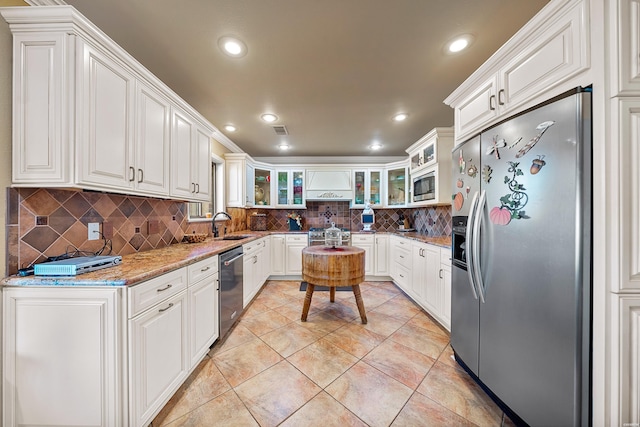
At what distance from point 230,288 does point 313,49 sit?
226cm

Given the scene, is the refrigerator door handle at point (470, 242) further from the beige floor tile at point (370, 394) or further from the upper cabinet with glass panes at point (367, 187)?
the upper cabinet with glass panes at point (367, 187)

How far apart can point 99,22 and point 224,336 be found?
103 inches

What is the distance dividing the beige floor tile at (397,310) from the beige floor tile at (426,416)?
1163 millimetres

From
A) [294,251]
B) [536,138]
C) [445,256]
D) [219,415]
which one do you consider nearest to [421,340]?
[445,256]

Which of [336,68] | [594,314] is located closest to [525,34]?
[336,68]

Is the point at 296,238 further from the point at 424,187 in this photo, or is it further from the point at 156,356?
the point at 156,356

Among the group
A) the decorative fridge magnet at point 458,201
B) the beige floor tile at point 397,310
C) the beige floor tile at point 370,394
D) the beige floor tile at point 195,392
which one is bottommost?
the beige floor tile at point 397,310

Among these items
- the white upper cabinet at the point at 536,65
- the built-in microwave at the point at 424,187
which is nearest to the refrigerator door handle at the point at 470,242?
the white upper cabinet at the point at 536,65

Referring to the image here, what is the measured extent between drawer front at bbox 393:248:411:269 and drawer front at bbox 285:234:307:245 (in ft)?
5.25

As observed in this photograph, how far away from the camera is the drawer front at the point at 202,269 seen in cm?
159

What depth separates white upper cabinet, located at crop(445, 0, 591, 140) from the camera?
0.98m

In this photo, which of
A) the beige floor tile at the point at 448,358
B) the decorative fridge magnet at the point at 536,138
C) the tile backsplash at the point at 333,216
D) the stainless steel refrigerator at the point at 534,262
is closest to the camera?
the stainless steel refrigerator at the point at 534,262

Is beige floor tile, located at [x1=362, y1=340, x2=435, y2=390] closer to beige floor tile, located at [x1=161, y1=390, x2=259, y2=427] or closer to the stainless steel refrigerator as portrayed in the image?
the stainless steel refrigerator

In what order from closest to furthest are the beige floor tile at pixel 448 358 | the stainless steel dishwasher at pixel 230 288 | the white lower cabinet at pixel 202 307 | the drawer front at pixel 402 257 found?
the white lower cabinet at pixel 202 307, the beige floor tile at pixel 448 358, the stainless steel dishwasher at pixel 230 288, the drawer front at pixel 402 257
